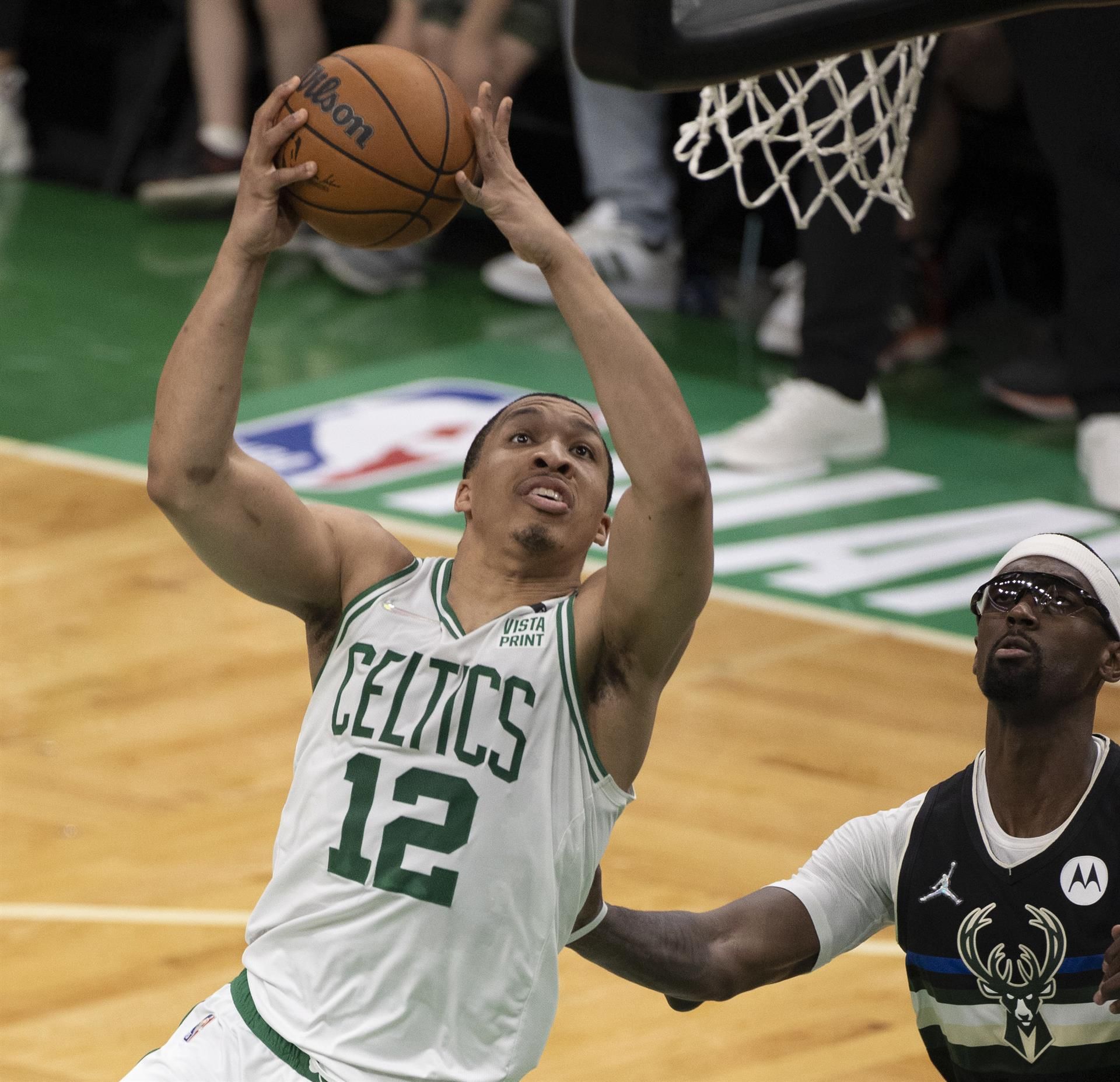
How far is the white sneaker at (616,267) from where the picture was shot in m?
9.46

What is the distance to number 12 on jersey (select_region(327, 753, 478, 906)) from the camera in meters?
3.32

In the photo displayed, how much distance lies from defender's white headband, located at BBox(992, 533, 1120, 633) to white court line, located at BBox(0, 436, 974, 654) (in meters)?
2.84

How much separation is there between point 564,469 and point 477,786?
0.54 metres

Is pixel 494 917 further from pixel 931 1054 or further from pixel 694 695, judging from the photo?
pixel 694 695

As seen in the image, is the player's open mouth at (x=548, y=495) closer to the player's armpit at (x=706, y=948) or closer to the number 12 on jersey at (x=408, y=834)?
the number 12 on jersey at (x=408, y=834)

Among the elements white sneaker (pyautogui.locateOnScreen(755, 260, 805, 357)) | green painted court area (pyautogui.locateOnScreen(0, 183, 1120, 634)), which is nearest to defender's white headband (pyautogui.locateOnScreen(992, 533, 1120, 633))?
green painted court area (pyautogui.locateOnScreen(0, 183, 1120, 634))

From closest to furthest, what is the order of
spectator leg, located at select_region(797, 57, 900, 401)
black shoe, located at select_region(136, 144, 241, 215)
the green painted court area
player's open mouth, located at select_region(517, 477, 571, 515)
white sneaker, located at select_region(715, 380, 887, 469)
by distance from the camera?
1. player's open mouth, located at select_region(517, 477, 571, 515)
2. the green painted court area
3. spectator leg, located at select_region(797, 57, 900, 401)
4. white sneaker, located at select_region(715, 380, 887, 469)
5. black shoe, located at select_region(136, 144, 241, 215)

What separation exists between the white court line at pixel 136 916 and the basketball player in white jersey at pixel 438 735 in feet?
4.50

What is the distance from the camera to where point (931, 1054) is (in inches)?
144

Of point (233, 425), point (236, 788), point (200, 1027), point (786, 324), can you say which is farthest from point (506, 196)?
point (786, 324)

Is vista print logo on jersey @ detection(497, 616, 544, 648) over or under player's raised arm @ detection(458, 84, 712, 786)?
under

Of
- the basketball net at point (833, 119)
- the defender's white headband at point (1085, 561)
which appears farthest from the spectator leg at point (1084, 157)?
the defender's white headband at point (1085, 561)

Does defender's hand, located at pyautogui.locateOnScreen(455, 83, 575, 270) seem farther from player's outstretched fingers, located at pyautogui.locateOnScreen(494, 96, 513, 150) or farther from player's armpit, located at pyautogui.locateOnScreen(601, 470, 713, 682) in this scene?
player's armpit, located at pyautogui.locateOnScreen(601, 470, 713, 682)

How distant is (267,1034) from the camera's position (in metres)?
3.39
